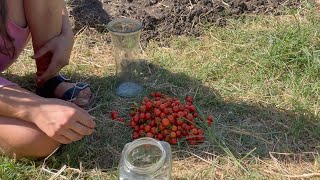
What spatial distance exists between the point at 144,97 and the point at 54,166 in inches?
22.8

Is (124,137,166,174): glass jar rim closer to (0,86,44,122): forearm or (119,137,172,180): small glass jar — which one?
(119,137,172,180): small glass jar

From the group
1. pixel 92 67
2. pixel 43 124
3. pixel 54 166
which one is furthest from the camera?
pixel 92 67

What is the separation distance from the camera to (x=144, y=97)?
2291mm

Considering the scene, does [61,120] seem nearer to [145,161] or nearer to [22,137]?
[22,137]

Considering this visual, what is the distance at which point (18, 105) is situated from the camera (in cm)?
175

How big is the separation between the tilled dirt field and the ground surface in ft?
0.17

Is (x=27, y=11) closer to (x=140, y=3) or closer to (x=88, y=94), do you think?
(x=88, y=94)

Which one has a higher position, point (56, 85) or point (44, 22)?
point (44, 22)

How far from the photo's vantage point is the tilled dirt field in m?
2.81

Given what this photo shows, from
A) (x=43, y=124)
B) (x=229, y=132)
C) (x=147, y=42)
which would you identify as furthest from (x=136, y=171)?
(x=147, y=42)

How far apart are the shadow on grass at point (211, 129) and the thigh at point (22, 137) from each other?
109mm

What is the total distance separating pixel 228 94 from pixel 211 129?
0.32 metres

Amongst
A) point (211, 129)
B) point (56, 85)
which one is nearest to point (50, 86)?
point (56, 85)

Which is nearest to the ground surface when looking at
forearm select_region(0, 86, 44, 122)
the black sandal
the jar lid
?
the black sandal
